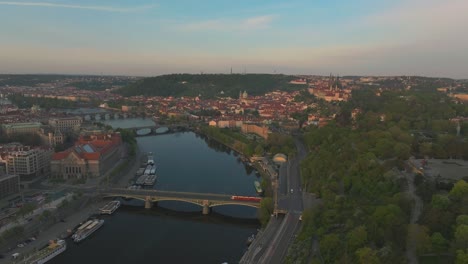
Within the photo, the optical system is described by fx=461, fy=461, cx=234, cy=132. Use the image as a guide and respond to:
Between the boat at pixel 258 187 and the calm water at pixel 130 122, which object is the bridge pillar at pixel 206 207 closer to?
the boat at pixel 258 187

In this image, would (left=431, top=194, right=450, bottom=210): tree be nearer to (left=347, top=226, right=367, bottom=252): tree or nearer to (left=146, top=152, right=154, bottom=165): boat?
(left=347, top=226, right=367, bottom=252): tree

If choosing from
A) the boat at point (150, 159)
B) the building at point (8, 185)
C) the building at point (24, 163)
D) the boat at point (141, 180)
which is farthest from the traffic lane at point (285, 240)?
the building at point (24, 163)

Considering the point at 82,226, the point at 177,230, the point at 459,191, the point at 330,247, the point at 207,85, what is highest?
the point at 459,191

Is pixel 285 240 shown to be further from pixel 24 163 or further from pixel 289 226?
pixel 24 163

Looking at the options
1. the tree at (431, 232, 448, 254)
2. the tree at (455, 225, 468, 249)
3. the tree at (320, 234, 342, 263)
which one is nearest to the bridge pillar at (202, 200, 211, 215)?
the tree at (320, 234, 342, 263)

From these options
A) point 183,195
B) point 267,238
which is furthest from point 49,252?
point 267,238
